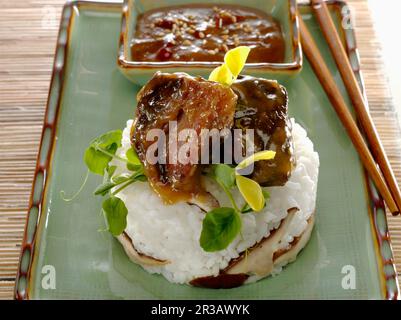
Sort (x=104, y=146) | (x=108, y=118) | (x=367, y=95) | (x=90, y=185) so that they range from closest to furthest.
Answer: (x=104, y=146), (x=90, y=185), (x=108, y=118), (x=367, y=95)

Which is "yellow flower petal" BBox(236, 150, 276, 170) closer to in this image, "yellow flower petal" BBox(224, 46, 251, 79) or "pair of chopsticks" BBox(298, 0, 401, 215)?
"yellow flower petal" BBox(224, 46, 251, 79)

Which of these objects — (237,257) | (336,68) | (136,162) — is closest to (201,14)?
(336,68)

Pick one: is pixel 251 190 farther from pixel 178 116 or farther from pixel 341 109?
pixel 341 109

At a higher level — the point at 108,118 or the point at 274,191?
the point at 108,118

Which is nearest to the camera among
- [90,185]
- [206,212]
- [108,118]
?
[206,212]

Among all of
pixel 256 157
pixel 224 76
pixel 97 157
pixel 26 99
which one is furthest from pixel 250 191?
pixel 26 99

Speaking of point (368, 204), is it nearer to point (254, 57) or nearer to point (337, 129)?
point (337, 129)

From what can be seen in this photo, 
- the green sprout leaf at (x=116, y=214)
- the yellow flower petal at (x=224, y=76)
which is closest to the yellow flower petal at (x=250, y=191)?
the yellow flower petal at (x=224, y=76)
